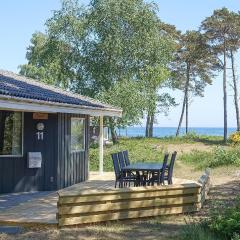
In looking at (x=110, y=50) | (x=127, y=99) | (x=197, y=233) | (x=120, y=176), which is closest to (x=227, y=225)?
(x=197, y=233)

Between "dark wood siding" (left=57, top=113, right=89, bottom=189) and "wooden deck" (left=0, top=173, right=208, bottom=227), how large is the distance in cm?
327

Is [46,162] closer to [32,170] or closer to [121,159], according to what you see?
[32,170]

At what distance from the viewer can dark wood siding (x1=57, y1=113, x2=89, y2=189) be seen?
14.0m

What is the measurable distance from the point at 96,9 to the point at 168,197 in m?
24.5

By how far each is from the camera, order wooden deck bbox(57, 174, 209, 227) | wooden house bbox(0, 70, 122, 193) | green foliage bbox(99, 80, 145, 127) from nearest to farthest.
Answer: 1. wooden deck bbox(57, 174, 209, 227)
2. wooden house bbox(0, 70, 122, 193)
3. green foliage bbox(99, 80, 145, 127)

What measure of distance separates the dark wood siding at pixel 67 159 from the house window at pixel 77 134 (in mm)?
162

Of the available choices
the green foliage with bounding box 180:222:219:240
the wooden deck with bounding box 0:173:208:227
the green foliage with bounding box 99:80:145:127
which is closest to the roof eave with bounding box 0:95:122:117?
the wooden deck with bounding box 0:173:208:227

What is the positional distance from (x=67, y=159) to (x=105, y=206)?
5748mm

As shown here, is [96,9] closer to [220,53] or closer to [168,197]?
[220,53]

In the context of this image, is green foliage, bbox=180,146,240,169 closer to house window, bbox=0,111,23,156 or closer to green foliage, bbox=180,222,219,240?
house window, bbox=0,111,23,156

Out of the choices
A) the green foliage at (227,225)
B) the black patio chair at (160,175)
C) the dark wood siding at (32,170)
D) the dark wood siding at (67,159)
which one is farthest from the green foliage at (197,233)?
the dark wood siding at (67,159)

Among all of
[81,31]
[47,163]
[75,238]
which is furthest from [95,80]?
[75,238]

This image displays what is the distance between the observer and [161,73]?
1292 inches

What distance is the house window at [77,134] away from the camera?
15.1 meters
